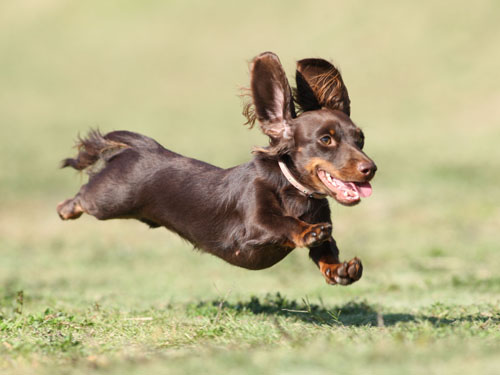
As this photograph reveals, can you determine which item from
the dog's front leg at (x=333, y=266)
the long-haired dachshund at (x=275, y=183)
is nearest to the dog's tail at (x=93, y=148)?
the long-haired dachshund at (x=275, y=183)

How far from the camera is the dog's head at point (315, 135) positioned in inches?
212

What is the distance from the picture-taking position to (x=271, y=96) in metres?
5.76

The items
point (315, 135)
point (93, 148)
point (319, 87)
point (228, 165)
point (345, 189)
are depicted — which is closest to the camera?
point (345, 189)

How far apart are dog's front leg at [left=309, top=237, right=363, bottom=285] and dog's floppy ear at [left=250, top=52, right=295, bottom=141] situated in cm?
88

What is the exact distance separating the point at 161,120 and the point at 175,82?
252 inches

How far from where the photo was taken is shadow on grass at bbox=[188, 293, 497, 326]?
5930 mm

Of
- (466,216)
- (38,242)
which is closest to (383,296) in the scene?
(466,216)

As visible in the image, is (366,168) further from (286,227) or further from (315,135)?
(286,227)

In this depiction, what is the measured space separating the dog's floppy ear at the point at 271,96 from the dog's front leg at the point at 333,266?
0.88m

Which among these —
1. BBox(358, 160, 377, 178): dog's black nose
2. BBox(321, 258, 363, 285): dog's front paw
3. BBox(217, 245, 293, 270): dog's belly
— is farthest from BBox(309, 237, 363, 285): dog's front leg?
BBox(358, 160, 377, 178): dog's black nose

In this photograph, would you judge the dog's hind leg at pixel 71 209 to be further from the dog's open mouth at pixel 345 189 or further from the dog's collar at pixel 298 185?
the dog's open mouth at pixel 345 189

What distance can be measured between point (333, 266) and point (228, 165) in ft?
51.2

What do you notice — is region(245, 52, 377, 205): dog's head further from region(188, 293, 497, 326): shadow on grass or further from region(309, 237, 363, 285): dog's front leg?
region(188, 293, 497, 326): shadow on grass

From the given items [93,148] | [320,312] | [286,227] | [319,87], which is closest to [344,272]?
[286,227]
